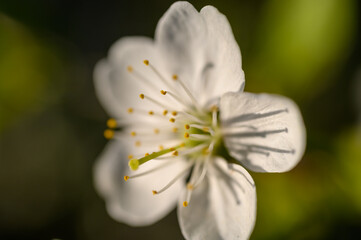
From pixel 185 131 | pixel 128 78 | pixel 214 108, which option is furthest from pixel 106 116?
pixel 214 108

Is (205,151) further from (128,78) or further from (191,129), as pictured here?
(128,78)

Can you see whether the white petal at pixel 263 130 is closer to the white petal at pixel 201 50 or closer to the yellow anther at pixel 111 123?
the white petal at pixel 201 50

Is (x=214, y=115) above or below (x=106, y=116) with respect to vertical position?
above

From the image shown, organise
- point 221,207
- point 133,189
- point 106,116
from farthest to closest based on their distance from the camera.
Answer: point 106,116, point 133,189, point 221,207

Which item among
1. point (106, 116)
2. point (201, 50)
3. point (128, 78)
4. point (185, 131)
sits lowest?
point (106, 116)

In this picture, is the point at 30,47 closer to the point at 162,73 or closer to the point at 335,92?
the point at 162,73

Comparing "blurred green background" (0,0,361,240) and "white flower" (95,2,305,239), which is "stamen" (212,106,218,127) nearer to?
"white flower" (95,2,305,239)

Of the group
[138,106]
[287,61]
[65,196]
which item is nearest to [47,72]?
[65,196]

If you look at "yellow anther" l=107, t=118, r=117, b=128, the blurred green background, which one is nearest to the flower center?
"yellow anther" l=107, t=118, r=117, b=128

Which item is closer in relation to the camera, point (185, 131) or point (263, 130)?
point (263, 130)

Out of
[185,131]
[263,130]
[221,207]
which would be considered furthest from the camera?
[185,131]
